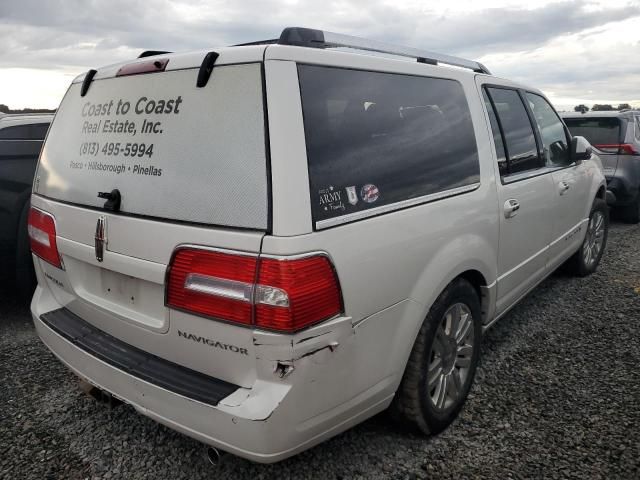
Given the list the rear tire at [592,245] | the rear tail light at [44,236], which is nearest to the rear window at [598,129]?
the rear tire at [592,245]

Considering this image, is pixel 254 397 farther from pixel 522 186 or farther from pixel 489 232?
pixel 522 186

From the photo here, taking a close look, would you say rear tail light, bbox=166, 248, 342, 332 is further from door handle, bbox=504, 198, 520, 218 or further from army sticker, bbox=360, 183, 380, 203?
door handle, bbox=504, 198, 520, 218

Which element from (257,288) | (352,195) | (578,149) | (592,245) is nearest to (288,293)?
(257,288)

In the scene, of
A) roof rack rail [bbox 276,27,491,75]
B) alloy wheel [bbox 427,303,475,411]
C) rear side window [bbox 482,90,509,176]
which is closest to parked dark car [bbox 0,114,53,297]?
roof rack rail [bbox 276,27,491,75]

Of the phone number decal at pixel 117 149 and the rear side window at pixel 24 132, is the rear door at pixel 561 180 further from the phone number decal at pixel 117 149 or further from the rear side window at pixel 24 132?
the rear side window at pixel 24 132

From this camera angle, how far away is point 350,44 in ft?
7.55

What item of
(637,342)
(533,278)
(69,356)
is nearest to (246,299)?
(69,356)

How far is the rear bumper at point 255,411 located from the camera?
174 cm

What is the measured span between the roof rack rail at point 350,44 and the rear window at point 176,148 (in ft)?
1.12

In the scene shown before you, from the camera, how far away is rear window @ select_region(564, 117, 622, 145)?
749 centimetres

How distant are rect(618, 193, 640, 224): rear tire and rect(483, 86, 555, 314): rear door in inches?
188

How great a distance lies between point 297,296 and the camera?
1693 millimetres

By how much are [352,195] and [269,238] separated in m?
0.42

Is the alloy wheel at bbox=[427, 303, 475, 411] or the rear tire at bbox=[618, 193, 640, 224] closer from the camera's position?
the alloy wheel at bbox=[427, 303, 475, 411]
